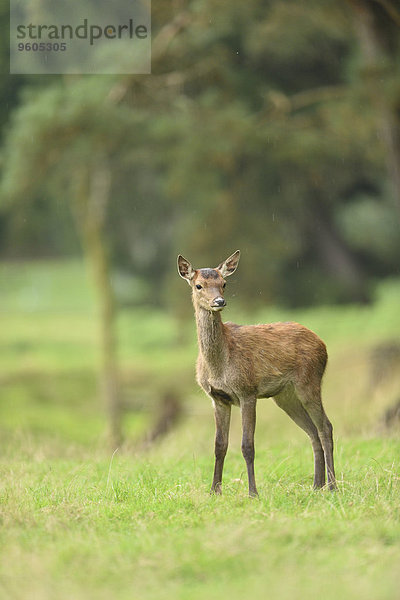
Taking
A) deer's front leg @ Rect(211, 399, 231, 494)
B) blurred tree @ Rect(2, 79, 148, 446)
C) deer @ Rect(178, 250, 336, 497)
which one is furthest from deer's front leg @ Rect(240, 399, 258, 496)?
blurred tree @ Rect(2, 79, 148, 446)

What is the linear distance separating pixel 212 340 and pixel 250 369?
→ 1.19 feet

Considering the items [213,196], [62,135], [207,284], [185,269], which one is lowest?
[207,284]

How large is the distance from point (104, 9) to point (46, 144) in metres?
4.07

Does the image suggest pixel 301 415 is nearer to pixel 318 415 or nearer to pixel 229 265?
pixel 318 415

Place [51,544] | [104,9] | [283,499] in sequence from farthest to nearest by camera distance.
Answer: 1. [104,9]
2. [283,499]
3. [51,544]

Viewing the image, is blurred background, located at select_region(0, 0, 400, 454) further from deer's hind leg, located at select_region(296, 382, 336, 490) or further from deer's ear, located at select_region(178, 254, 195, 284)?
deer's ear, located at select_region(178, 254, 195, 284)

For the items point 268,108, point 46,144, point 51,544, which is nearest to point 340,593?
point 51,544

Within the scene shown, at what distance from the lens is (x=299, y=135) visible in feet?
53.3

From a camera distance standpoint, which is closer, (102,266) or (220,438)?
(220,438)

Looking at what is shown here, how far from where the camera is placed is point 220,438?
707 cm

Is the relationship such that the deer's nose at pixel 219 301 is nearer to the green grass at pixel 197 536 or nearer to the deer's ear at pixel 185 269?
the deer's ear at pixel 185 269

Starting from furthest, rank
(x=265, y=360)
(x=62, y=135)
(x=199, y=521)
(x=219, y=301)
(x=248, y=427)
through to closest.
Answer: (x=62, y=135) → (x=265, y=360) → (x=248, y=427) → (x=219, y=301) → (x=199, y=521)

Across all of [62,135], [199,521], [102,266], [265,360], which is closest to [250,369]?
[265,360]

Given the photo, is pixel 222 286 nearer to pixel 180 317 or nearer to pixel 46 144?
pixel 46 144
